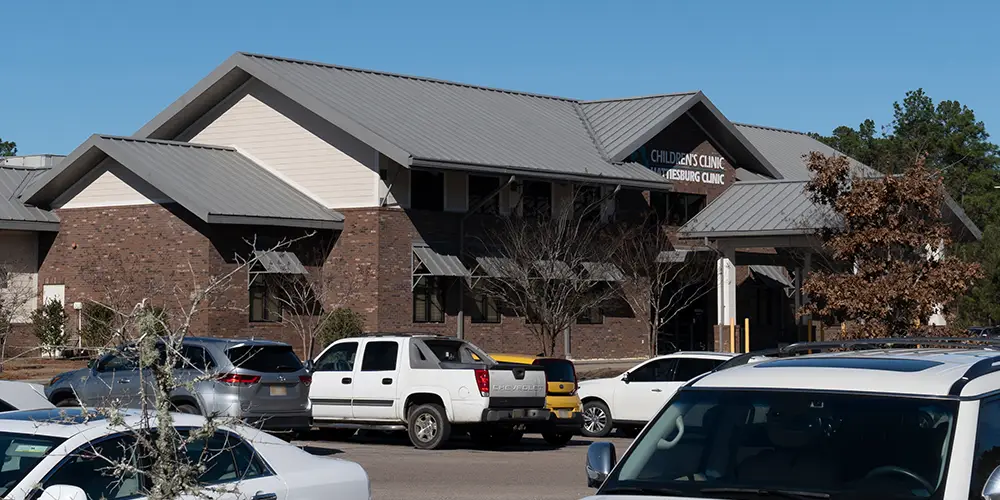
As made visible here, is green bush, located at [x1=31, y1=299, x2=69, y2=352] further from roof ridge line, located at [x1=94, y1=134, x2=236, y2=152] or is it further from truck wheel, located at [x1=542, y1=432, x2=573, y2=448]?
truck wheel, located at [x1=542, y1=432, x2=573, y2=448]

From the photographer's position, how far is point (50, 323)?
119ft

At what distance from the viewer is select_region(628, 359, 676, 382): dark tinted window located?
2330 cm

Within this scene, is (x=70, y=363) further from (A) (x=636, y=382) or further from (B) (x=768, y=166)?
(B) (x=768, y=166)

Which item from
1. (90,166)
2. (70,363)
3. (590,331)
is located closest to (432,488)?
(70,363)

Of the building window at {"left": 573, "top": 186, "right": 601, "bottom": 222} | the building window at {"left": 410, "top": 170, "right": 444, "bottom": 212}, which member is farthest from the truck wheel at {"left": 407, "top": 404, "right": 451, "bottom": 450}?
the building window at {"left": 573, "top": 186, "right": 601, "bottom": 222}

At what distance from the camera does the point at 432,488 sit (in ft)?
52.2

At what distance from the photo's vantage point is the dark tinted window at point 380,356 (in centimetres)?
2141

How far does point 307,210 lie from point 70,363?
7.16 metres

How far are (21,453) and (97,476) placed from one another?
446mm

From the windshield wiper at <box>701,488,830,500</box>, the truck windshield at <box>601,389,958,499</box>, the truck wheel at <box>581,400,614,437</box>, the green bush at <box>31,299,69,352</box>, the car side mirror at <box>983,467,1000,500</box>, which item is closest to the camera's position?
the car side mirror at <box>983,467,1000,500</box>

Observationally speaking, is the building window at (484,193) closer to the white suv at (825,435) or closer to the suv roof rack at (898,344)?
the suv roof rack at (898,344)

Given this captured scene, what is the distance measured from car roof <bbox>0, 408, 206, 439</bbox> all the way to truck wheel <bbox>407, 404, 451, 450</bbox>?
501 inches

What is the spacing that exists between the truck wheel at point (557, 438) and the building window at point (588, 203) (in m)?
18.4

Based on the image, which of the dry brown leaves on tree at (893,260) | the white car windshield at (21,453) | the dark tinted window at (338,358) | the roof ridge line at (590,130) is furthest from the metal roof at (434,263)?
the white car windshield at (21,453)
